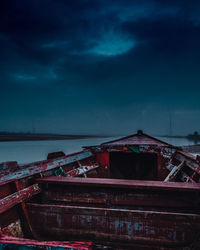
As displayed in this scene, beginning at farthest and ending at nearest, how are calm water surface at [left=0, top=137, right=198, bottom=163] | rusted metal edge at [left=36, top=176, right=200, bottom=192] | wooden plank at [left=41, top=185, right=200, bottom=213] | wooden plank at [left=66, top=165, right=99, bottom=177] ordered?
calm water surface at [left=0, top=137, right=198, bottom=163] → wooden plank at [left=66, top=165, right=99, bottom=177] → wooden plank at [left=41, top=185, right=200, bottom=213] → rusted metal edge at [left=36, top=176, right=200, bottom=192]

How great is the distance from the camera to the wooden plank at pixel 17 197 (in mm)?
1716

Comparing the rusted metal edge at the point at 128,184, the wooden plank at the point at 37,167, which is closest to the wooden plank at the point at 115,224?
the rusted metal edge at the point at 128,184

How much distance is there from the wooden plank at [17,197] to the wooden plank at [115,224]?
0.16 m

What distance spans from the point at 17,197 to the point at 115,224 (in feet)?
4.10

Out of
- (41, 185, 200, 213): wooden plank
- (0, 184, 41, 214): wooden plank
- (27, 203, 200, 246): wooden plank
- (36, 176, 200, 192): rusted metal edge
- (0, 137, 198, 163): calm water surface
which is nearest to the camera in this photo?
(0, 184, 41, 214): wooden plank

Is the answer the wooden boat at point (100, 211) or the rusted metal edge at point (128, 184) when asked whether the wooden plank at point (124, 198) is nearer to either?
the wooden boat at point (100, 211)

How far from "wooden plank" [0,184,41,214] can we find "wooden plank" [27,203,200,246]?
0.16 m

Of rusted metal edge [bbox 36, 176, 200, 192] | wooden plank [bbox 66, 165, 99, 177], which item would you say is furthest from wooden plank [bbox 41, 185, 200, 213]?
wooden plank [bbox 66, 165, 99, 177]

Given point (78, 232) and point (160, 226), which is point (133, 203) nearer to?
point (160, 226)

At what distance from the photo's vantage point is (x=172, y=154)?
4016mm

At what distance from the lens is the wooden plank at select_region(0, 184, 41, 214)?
1.72 metres

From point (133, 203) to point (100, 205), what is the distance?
452mm

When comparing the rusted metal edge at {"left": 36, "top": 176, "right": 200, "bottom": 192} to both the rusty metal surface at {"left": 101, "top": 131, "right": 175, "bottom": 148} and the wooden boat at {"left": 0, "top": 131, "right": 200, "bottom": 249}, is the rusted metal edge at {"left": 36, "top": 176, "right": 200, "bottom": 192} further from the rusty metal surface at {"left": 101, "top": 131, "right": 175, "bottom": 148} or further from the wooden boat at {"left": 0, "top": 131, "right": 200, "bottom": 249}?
the rusty metal surface at {"left": 101, "top": 131, "right": 175, "bottom": 148}

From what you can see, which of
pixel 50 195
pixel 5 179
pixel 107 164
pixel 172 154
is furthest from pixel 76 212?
pixel 172 154
